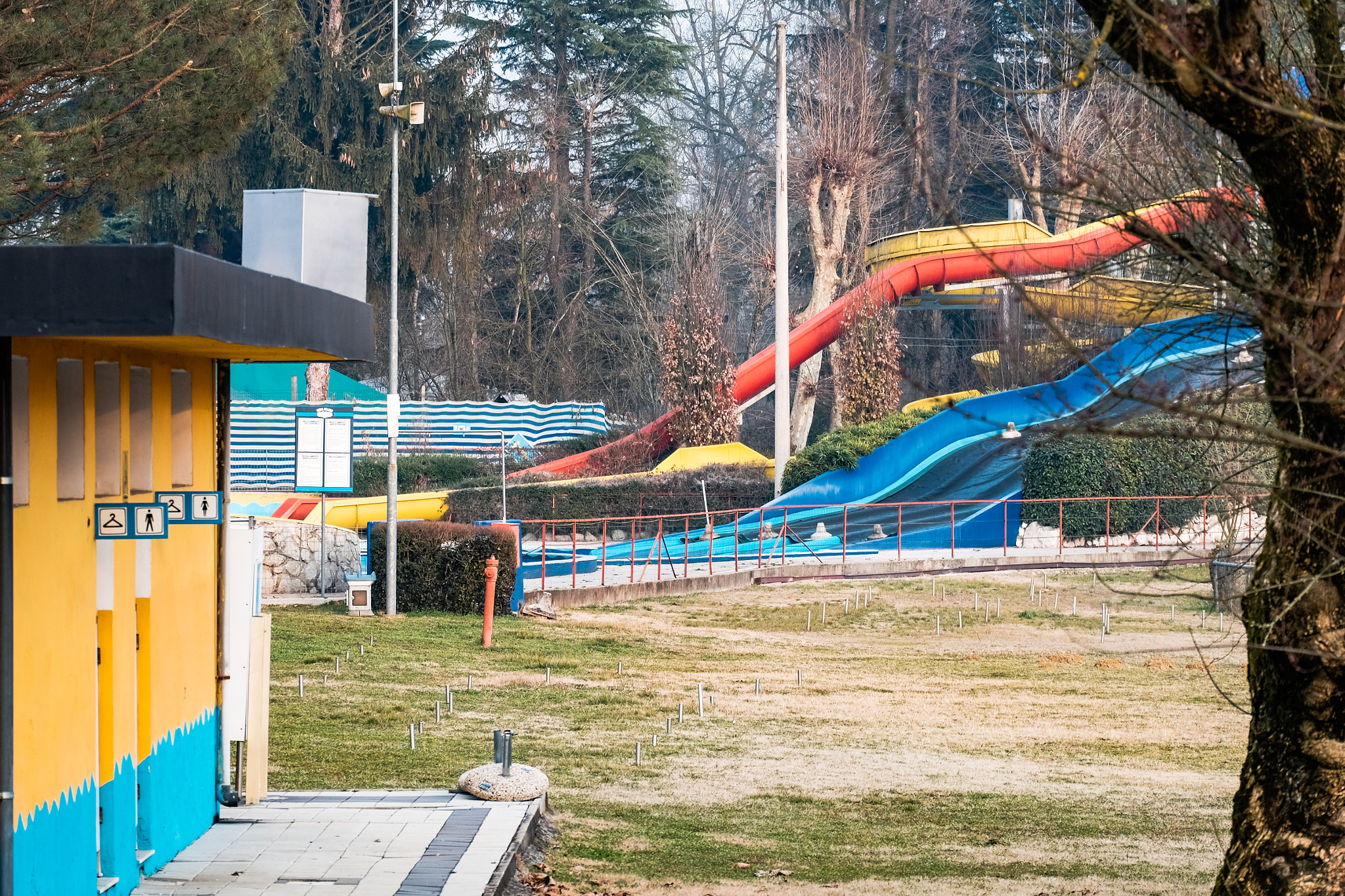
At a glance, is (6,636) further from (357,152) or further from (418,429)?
(357,152)

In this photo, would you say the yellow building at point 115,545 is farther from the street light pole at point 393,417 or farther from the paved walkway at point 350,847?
the street light pole at point 393,417

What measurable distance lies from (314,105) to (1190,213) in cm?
3676

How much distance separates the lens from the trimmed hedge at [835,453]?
31.2m

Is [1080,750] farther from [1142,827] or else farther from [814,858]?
[814,858]

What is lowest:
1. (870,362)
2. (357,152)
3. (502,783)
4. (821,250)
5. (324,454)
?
(502,783)

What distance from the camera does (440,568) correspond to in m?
19.3

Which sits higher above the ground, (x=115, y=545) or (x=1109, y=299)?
(x=1109, y=299)

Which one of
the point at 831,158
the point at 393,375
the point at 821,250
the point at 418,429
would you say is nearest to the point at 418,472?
the point at 418,429

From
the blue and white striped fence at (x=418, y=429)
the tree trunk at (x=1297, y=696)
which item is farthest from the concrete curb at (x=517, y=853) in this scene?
the blue and white striped fence at (x=418, y=429)

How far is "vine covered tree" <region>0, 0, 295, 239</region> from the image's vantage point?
1334 centimetres

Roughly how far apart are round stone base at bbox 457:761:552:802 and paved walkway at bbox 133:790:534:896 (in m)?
0.09

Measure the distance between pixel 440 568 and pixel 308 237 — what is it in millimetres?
10678

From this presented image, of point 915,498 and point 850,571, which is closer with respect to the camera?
point 850,571

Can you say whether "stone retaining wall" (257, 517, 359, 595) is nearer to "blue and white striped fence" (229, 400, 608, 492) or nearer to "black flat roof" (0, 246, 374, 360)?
"blue and white striped fence" (229, 400, 608, 492)
